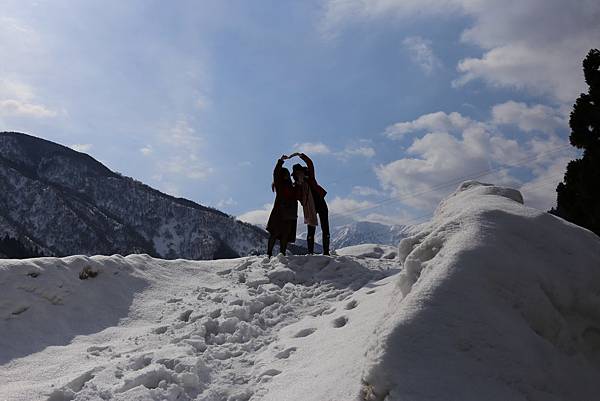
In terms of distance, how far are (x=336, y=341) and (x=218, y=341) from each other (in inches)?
80.9

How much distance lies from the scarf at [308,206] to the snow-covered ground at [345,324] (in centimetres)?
253

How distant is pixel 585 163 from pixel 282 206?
382 inches

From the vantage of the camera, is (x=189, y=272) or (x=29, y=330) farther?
(x=189, y=272)

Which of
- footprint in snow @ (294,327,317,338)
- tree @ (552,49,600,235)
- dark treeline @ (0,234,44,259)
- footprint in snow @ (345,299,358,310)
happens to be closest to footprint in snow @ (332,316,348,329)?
footprint in snow @ (294,327,317,338)

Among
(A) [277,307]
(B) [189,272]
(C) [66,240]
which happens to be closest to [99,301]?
(B) [189,272]

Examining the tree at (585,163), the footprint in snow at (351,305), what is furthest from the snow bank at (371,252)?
the tree at (585,163)

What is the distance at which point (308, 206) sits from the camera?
1296 centimetres

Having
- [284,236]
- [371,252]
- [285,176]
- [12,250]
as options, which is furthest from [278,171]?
[12,250]

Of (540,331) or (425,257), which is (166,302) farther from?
(540,331)

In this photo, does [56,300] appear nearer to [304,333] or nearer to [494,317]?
[304,333]

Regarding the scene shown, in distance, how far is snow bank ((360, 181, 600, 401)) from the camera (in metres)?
3.43

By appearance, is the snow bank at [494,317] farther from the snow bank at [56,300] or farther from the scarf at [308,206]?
the scarf at [308,206]

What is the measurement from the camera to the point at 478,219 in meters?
4.77

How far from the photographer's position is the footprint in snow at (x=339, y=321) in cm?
707
